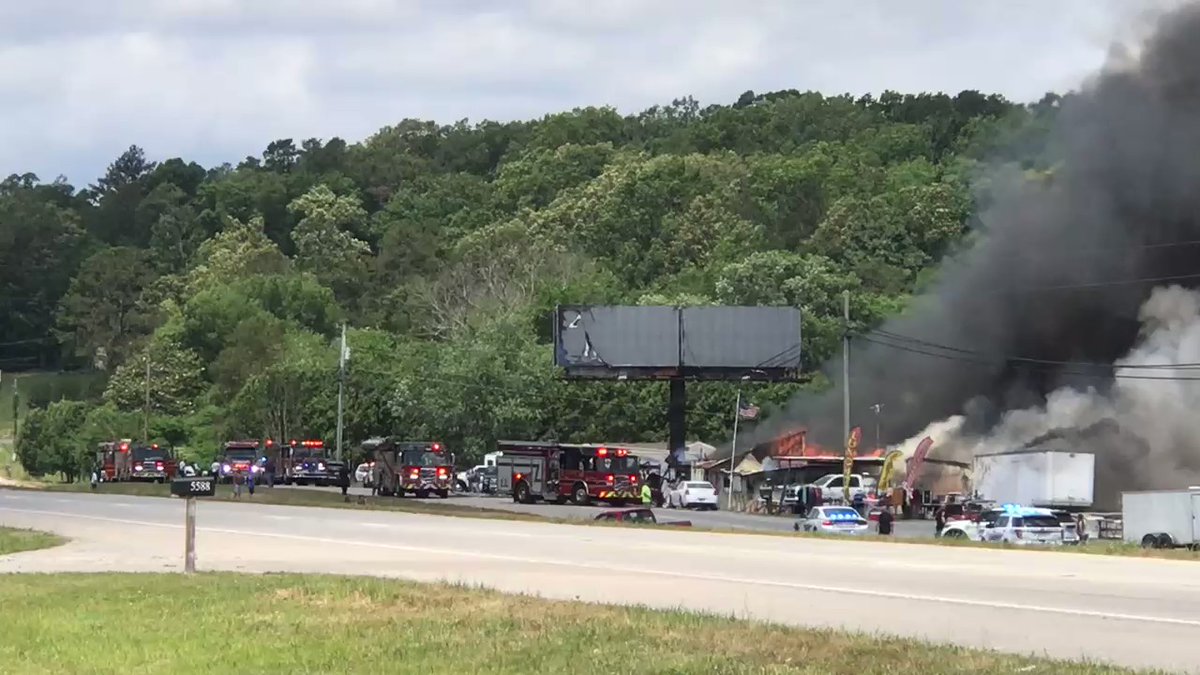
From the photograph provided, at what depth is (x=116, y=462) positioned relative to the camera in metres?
80.9

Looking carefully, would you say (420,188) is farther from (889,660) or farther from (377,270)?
(889,660)

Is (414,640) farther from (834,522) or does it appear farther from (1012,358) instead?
(1012,358)

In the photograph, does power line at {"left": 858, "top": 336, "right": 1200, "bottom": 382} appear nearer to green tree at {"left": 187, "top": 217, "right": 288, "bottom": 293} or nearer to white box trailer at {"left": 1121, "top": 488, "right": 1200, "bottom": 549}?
white box trailer at {"left": 1121, "top": 488, "right": 1200, "bottom": 549}

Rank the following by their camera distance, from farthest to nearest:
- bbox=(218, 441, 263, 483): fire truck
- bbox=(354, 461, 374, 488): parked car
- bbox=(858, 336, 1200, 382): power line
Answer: bbox=(354, 461, 374, 488): parked car, bbox=(218, 441, 263, 483): fire truck, bbox=(858, 336, 1200, 382): power line

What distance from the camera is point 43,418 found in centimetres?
10700

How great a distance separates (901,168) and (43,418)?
240ft

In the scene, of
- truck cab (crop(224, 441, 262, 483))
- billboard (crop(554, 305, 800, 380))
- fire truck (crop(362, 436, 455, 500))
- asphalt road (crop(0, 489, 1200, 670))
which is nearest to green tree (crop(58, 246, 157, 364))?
truck cab (crop(224, 441, 262, 483))

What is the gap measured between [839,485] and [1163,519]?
74.5 ft

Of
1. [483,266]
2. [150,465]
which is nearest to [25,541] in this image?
[150,465]

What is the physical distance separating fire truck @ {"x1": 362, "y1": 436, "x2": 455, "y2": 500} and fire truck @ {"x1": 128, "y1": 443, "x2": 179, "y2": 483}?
1770cm

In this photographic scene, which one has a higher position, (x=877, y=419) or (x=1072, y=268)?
(x=1072, y=268)

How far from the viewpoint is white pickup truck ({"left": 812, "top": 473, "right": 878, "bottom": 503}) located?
2334 inches

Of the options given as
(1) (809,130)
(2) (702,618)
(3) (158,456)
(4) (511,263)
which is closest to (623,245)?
(4) (511,263)

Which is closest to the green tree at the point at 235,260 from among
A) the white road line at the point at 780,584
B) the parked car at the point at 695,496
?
the parked car at the point at 695,496
